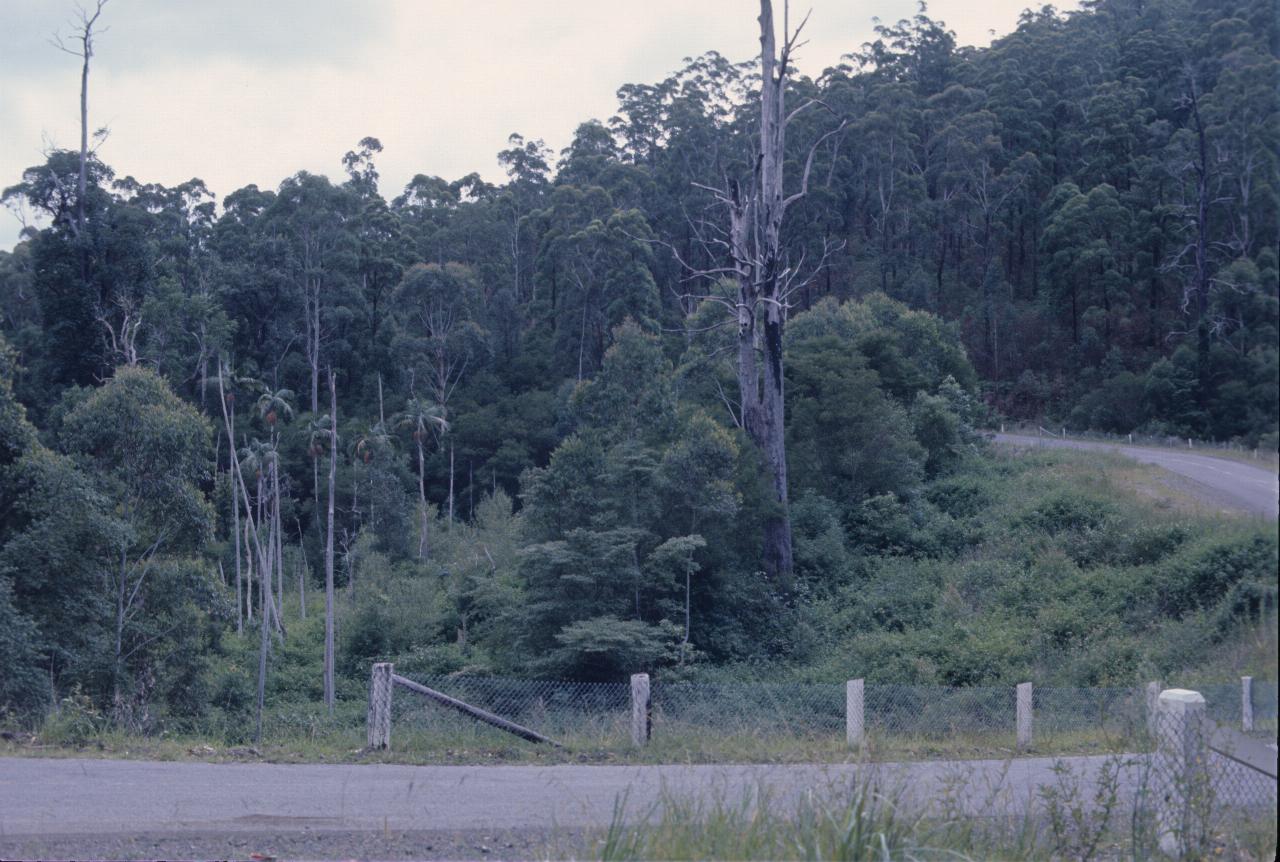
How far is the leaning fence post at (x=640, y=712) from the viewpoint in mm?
9641

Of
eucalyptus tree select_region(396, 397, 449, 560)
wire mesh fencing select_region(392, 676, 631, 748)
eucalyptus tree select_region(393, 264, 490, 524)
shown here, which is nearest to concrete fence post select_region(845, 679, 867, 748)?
wire mesh fencing select_region(392, 676, 631, 748)

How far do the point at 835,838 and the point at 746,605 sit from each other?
58.4 feet

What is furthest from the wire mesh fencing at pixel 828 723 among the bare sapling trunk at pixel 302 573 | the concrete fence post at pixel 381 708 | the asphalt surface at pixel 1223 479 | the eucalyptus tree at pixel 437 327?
the eucalyptus tree at pixel 437 327

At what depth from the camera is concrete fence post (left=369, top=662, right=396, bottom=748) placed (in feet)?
30.4

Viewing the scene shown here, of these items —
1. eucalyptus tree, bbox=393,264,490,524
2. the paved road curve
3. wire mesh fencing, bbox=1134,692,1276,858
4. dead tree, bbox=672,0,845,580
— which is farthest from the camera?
eucalyptus tree, bbox=393,264,490,524

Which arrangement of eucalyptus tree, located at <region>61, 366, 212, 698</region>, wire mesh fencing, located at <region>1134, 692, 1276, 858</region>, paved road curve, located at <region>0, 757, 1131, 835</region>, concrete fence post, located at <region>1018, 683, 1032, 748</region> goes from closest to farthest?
wire mesh fencing, located at <region>1134, 692, 1276, 858</region>, paved road curve, located at <region>0, 757, 1131, 835</region>, concrete fence post, located at <region>1018, 683, 1032, 748</region>, eucalyptus tree, located at <region>61, 366, 212, 698</region>

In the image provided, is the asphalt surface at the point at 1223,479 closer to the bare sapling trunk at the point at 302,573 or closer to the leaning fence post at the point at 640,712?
the leaning fence post at the point at 640,712

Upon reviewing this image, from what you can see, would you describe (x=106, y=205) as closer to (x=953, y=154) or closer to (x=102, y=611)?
(x=102, y=611)

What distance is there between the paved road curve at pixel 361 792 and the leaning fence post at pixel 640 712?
2.59 feet

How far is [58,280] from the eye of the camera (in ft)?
106

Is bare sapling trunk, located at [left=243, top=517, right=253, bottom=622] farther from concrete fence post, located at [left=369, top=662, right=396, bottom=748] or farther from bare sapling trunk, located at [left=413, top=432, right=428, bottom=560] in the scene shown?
concrete fence post, located at [left=369, top=662, right=396, bottom=748]

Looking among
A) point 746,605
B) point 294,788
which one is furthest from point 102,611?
point 294,788

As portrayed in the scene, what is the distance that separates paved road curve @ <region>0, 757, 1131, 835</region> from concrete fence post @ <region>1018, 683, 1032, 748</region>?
5.70 feet

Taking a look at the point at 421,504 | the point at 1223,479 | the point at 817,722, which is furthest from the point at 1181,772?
the point at 421,504
